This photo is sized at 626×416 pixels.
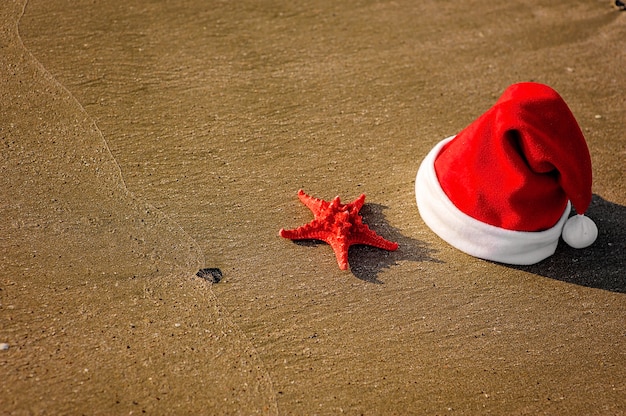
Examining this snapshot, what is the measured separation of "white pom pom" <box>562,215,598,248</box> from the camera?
4.51 meters

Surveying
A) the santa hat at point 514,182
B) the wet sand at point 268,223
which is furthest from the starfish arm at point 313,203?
the santa hat at point 514,182

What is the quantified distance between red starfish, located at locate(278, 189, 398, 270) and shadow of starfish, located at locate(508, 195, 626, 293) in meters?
1.07

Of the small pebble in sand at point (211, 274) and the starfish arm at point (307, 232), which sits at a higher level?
the starfish arm at point (307, 232)

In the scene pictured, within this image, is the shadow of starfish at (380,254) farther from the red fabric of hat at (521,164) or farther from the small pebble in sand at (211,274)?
the small pebble in sand at (211,274)

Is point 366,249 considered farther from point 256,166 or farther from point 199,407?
point 199,407

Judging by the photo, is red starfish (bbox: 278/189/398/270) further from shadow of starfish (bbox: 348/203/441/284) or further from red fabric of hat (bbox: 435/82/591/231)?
red fabric of hat (bbox: 435/82/591/231)

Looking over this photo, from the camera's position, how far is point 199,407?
3.59 metres

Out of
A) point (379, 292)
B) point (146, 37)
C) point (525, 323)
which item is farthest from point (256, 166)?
point (525, 323)

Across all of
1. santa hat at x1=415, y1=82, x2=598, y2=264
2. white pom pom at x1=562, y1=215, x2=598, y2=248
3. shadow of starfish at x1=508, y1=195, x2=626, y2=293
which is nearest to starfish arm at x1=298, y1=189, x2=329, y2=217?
santa hat at x1=415, y1=82, x2=598, y2=264

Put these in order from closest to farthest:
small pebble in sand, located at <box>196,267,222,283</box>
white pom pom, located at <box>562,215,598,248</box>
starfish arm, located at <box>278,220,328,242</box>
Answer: small pebble in sand, located at <box>196,267,222,283</box>, starfish arm, located at <box>278,220,328,242</box>, white pom pom, located at <box>562,215,598,248</box>

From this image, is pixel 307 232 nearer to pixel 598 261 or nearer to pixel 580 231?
pixel 580 231

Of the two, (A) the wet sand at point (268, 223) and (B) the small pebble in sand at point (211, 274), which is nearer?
(A) the wet sand at point (268, 223)

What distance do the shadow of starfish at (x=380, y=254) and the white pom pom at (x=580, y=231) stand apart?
0.91 metres

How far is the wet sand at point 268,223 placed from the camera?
12.5 ft
